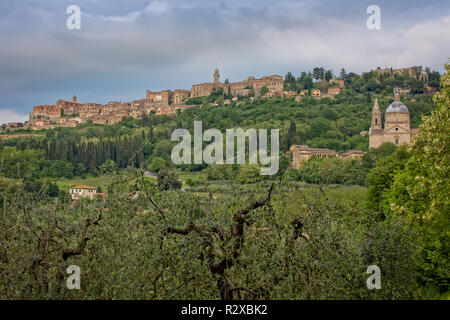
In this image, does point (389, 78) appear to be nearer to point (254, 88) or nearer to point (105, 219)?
point (254, 88)

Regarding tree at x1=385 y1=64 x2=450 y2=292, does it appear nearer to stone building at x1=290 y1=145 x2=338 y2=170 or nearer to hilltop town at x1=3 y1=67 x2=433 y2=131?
stone building at x1=290 y1=145 x2=338 y2=170

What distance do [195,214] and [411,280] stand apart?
419 cm

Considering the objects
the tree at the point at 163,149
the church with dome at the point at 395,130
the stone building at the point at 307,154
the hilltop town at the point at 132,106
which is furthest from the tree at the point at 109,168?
the hilltop town at the point at 132,106

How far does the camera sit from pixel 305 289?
283 inches

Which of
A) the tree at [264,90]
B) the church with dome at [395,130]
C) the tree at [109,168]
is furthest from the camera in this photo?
the tree at [264,90]

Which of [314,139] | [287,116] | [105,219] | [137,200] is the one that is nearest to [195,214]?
[137,200]

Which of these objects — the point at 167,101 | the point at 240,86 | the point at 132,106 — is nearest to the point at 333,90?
the point at 240,86

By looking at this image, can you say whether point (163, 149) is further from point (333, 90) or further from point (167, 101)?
point (167, 101)

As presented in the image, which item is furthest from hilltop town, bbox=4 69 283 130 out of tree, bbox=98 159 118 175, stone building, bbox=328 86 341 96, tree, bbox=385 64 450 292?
tree, bbox=98 159 118 175

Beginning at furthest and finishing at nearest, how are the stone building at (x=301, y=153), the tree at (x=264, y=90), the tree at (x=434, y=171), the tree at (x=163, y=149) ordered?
1. the tree at (x=264, y=90)
2. the tree at (x=163, y=149)
3. the stone building at (x=301, y=153)
4. the tree at (x=434, y=171)

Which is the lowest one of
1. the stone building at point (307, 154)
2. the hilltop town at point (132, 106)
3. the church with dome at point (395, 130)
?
the stone building at point (307, 154)

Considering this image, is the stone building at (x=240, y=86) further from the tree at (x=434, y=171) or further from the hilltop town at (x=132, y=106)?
the tree at (x=434, y=171)

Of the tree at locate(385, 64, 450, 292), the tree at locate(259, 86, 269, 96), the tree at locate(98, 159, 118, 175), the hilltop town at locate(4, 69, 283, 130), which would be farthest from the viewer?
the hilltop town at locate(4, 69, 283, 130)
